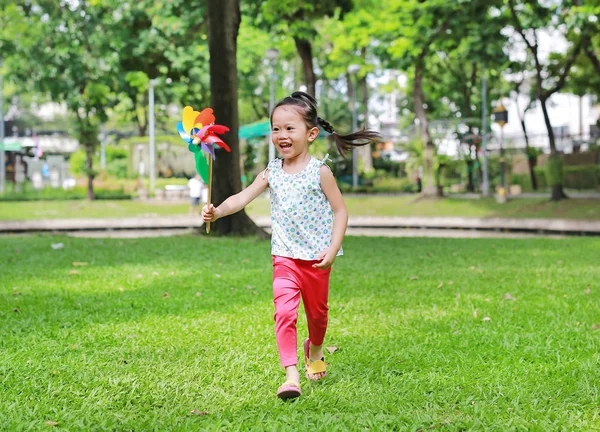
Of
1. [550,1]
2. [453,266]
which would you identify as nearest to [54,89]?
[550,1]

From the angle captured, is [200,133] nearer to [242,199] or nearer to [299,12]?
[242,199]

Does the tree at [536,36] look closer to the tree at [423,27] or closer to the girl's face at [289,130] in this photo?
the tree at [423,27]

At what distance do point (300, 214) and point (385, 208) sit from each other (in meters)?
23.0

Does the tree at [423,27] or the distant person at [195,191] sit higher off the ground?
the tree at [423,27]

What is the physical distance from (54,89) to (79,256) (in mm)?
19201

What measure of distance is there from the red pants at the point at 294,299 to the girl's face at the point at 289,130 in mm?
593

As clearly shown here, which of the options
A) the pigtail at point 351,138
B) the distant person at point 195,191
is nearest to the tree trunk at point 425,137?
the distant person at point 195,191

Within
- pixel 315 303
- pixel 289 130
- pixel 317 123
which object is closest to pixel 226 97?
pixel 317 123

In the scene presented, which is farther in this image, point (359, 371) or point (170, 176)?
point (170, 176)

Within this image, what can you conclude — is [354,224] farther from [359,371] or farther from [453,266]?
[359,371]

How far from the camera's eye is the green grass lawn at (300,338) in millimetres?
3779

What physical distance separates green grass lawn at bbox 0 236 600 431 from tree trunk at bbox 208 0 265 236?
4.31m

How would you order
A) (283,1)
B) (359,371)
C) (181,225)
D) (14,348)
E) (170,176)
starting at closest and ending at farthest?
(359,371)
(14,348)
(283,1)
(181,225)
(170,176)

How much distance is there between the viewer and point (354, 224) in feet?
72.0
